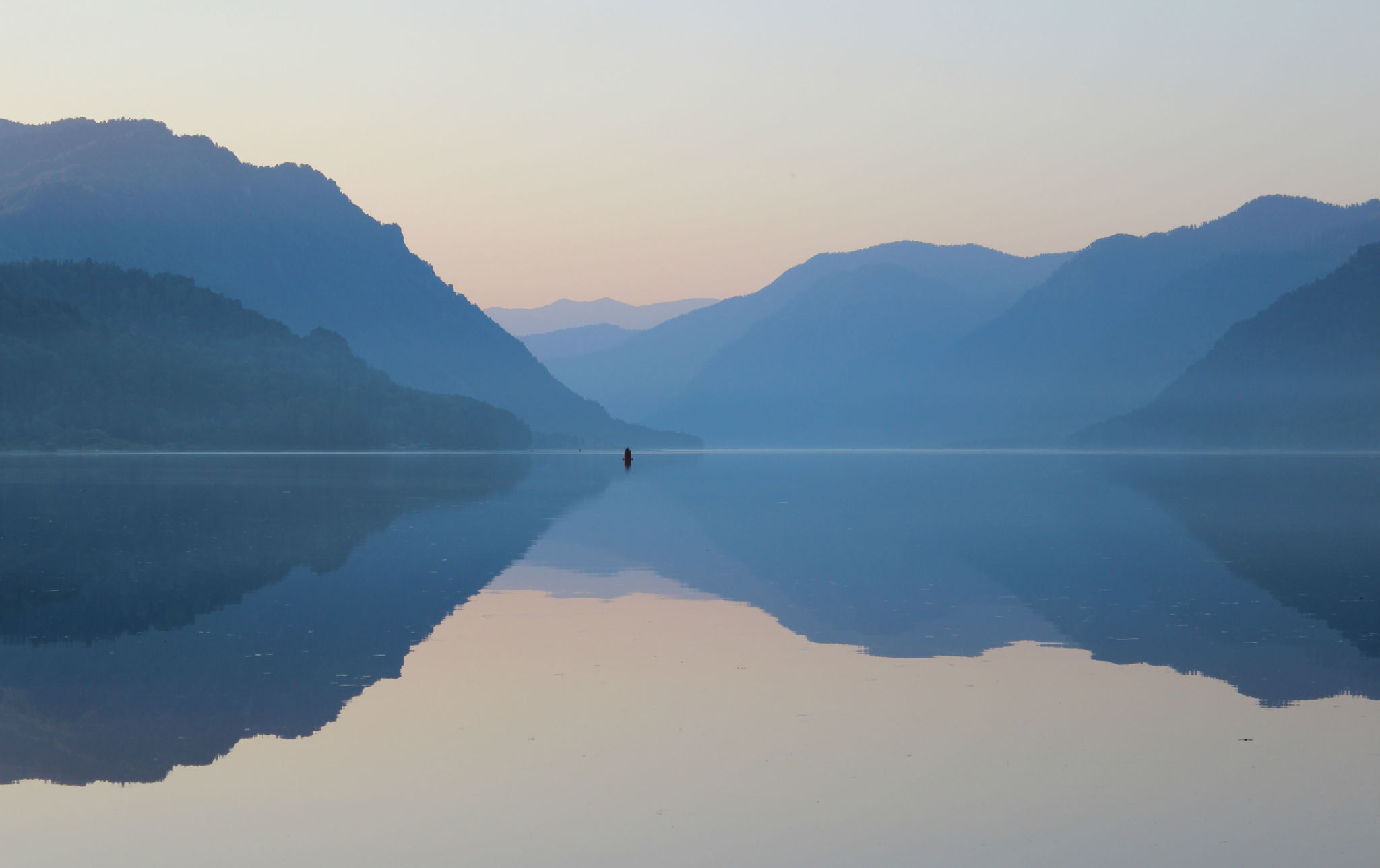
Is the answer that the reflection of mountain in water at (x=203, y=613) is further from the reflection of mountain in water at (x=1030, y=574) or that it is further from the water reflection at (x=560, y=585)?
the reflection of mountain in water at (x=1030, y=574)

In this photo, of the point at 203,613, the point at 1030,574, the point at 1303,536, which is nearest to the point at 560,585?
the point at 203,613

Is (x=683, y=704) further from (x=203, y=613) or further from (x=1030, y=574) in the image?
(x=1030, y=574)

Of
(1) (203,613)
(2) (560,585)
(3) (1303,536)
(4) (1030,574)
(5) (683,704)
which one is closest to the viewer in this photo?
(5) (683,704)

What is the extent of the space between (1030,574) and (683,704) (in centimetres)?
2150

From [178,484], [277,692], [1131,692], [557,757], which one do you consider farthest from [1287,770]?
[178,484]

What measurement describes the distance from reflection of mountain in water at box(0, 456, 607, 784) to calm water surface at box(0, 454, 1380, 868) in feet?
0.44

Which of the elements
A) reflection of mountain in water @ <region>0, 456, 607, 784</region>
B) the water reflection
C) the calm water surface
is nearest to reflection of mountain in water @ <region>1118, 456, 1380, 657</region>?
the water reflection

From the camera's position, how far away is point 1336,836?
14.2m

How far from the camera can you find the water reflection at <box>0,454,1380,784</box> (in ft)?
69.4

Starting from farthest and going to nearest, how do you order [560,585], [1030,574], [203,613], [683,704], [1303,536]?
[1303,536], [1030,574], [560,585], [203,613], [683,704]

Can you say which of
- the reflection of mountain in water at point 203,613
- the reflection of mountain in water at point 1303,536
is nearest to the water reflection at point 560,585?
the reflection of mountain in water at point 203,613

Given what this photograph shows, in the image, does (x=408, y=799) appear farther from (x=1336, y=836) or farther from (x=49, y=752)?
(x=1336, y=836)

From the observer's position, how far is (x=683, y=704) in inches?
826

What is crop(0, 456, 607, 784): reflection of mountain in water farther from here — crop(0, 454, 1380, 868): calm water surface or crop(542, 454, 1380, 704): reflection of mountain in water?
crop(542, 454, 1380, 704): reflection of mountain in water
